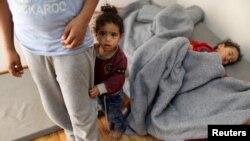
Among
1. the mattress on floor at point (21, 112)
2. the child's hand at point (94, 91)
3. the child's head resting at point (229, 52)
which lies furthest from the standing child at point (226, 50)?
the mattress on floor at point (21, 112)

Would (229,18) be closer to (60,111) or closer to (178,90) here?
(178,90)

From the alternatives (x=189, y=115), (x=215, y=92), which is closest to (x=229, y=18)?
(x=215, y=92)

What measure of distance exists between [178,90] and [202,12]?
2.63ft

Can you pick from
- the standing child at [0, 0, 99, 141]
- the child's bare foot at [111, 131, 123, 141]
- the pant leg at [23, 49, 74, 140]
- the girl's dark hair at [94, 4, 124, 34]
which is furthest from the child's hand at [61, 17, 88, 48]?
the child's bare foot at [111, 131, 123, 141]

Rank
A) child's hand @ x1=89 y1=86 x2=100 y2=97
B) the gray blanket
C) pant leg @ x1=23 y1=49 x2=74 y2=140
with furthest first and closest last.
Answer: the gray blanket
child's hand @ x1=89 y1=86 x2=100 y2=97
pant leg @ x1=23 y1=49 x2=74 y2=140

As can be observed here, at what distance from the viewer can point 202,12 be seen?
182cm

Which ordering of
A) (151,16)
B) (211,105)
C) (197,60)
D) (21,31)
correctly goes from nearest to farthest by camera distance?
(21,31) → (211,105) → (197,60) → (151,16)

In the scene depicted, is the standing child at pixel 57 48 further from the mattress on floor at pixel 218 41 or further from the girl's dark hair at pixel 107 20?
the mattress on floor at pixel 218 41

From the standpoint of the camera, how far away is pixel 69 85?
2.91 feet

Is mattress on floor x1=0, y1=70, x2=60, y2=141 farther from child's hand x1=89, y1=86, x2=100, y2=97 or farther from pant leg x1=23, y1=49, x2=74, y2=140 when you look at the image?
child's hand x1=89, y1=86, x2=100, y2=97

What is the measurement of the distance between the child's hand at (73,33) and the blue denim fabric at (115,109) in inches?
17.5

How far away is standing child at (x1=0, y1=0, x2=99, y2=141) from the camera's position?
76 centimetres

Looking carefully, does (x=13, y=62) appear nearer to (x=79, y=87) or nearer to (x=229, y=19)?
(x=79, y=87)

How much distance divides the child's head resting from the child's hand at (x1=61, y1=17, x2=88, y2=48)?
0.94m
